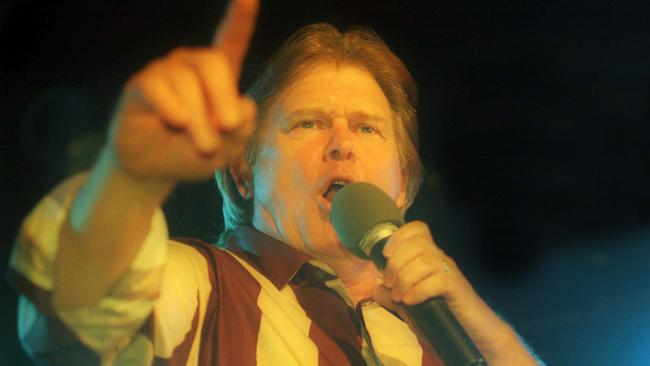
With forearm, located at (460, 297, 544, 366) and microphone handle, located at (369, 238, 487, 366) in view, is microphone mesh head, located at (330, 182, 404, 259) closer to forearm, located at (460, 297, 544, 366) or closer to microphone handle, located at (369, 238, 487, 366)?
microphone handle, located at (369, 238, 487, 366)

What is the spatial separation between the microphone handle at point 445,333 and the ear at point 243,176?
2.35 feet

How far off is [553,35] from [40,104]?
135 cm

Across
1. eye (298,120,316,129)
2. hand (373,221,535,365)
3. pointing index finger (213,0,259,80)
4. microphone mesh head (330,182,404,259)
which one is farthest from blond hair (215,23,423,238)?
pointing index finger (213,0,259,80)

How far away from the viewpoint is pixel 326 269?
1.37 meters

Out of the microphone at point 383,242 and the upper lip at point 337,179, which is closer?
the microphone at point 383,242

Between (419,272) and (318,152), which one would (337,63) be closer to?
(318,152)

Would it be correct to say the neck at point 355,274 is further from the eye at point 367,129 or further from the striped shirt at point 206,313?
the eye at point 367,129

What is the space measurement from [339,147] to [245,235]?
A: 258 mm

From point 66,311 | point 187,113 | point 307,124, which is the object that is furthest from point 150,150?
point 307,124

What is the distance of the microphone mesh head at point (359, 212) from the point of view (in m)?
1.11

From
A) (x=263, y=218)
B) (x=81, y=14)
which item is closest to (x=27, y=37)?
(x=81, y=14)

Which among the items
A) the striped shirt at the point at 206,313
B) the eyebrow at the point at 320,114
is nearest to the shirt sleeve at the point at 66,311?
the striped shirt at the point at 206,313

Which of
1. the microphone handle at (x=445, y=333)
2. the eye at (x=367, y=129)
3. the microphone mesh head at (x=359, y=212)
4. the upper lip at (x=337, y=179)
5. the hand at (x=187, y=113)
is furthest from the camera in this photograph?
the eye at (x=367, y=129)

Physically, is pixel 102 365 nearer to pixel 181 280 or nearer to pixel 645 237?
pixel 181 280
